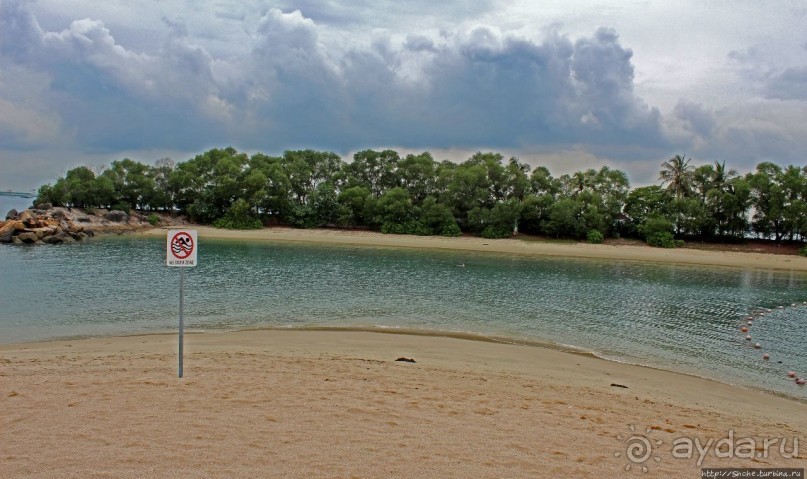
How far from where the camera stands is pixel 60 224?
6097cm

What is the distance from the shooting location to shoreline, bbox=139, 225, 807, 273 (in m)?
52.4

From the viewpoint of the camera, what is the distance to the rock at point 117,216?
74688mm

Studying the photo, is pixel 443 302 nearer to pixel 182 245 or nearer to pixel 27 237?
pixel 182 245

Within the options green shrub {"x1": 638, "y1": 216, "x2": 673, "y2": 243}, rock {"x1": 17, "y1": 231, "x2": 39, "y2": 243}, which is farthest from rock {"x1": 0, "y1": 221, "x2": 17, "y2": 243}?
green shrub {"x1": 638, "y1": 216, "x2": 673, "y2": 243}

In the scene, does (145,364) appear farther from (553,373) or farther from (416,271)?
(416,271)

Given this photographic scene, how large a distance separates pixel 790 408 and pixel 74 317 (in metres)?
23.8

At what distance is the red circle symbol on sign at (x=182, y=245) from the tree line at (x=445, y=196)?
203 ft

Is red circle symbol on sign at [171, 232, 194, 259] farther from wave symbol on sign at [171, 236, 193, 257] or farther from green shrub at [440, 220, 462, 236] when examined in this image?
green shrub at [440, 220, 462, 236]

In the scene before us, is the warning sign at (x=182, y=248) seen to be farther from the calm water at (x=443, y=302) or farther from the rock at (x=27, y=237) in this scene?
the rock at (x=27, y=237)

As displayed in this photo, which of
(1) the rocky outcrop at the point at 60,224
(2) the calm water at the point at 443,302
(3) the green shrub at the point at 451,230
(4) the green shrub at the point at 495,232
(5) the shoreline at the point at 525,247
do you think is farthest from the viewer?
(3) the green shrub at the point at 451,230

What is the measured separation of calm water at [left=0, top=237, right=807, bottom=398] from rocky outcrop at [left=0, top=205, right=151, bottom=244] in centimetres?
1474

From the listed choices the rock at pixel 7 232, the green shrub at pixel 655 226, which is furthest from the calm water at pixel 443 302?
the green shrub at pixel 655 226

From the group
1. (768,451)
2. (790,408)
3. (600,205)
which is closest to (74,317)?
(768,451)

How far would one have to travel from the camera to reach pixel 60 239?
55375mm
